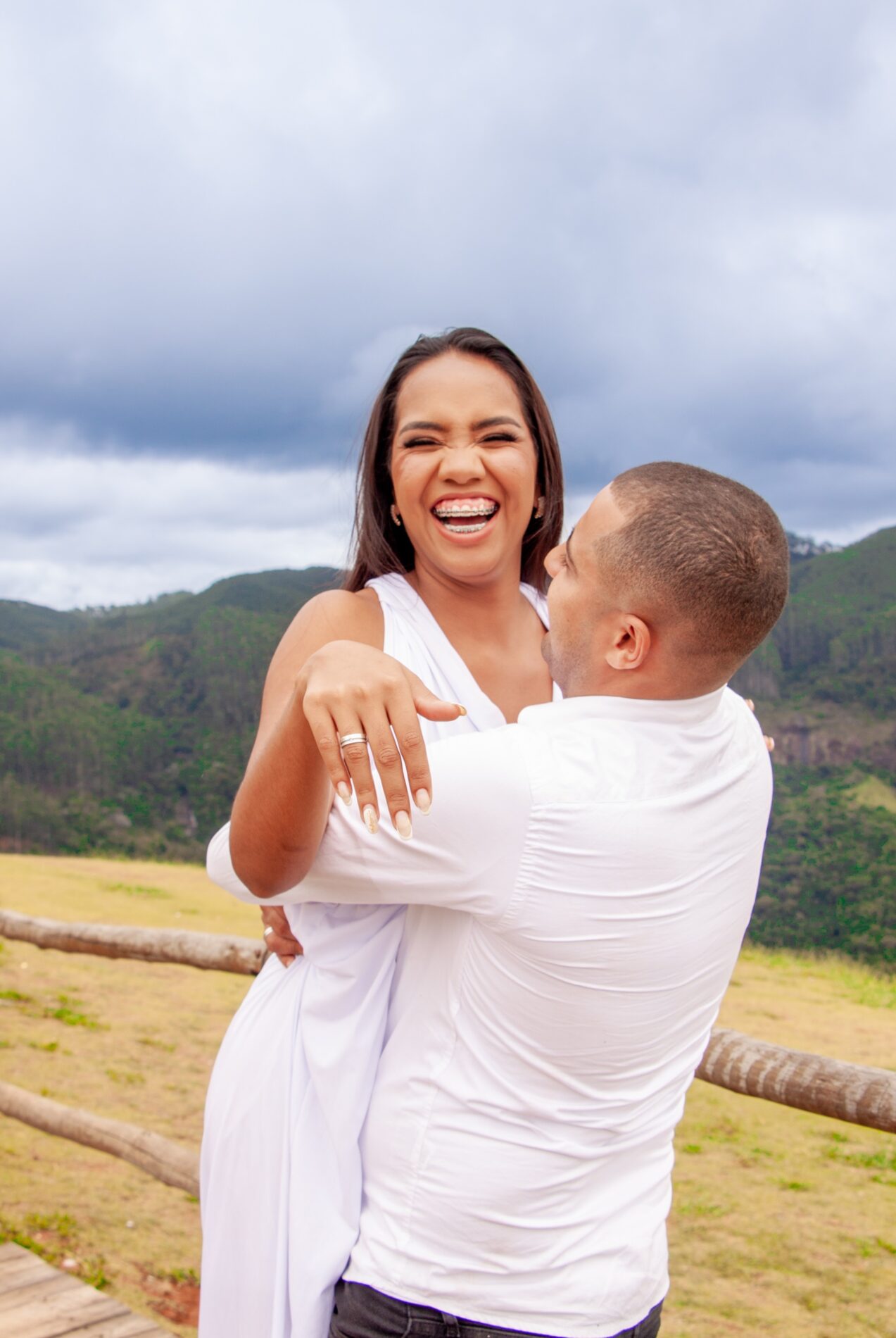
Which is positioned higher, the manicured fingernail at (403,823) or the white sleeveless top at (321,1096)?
the manicured fingernail at (403,823)

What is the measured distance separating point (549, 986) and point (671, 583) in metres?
0.49

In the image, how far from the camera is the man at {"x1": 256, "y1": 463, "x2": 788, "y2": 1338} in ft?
3.90

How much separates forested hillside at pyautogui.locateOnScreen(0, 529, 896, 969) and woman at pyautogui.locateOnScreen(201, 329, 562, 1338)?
36.3 m

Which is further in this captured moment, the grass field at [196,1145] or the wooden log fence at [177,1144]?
the grass field at [196,1145]

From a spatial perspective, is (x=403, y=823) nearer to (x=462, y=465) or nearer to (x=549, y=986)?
(x=549, y=986)

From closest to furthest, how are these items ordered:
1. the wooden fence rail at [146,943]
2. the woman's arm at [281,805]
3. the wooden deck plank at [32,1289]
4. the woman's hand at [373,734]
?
the woman's hand at [373,734] < the woman's arm at [281,805] < the wooden deck plank at [32,1289] < the wooden fence rail at [146,943]

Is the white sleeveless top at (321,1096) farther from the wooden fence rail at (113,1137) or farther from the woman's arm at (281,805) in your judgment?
the wooden fence rail at (113,1137)

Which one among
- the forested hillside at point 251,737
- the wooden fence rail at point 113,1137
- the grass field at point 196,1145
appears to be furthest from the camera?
the forested hillside at point 251,737

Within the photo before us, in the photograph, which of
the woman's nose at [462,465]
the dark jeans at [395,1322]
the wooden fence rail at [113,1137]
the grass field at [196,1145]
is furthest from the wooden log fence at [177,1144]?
the woman's nose at [462,465]

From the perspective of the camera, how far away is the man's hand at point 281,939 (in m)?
1.61

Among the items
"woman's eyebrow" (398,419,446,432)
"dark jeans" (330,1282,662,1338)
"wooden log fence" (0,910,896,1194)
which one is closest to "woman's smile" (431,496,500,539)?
"woman's eyebrow" (398,419,446,432)

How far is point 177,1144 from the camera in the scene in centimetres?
469

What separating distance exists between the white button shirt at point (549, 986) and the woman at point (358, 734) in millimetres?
59

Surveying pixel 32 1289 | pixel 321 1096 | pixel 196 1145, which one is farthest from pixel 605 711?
pixel 196 1145
